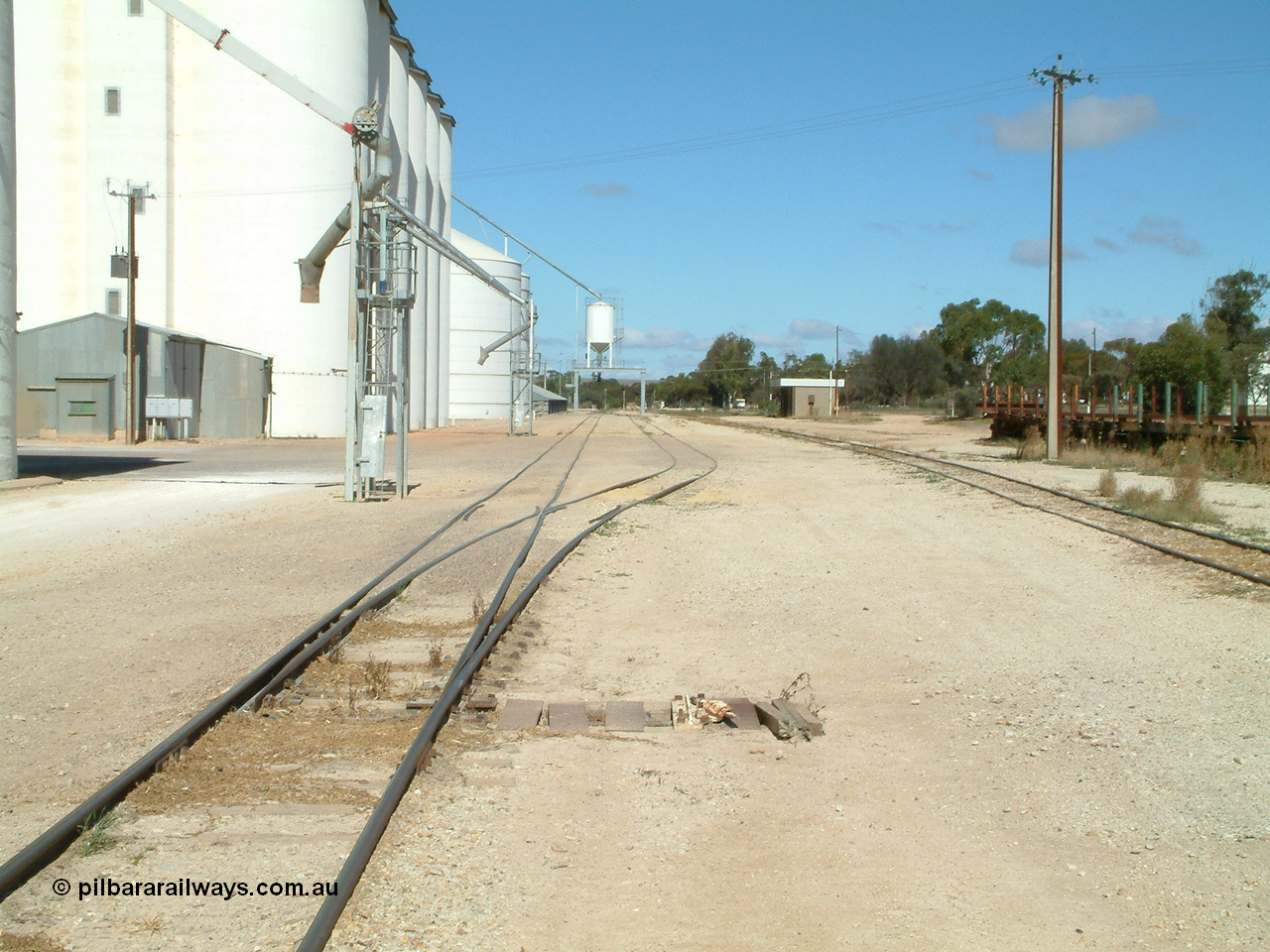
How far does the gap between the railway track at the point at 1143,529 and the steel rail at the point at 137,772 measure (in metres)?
8.83

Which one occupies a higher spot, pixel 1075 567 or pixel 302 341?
pixel 302 341

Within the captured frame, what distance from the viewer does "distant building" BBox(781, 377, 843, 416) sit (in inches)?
3841

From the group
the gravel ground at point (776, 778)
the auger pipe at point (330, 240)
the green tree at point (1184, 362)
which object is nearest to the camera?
the gravel ground at point (776, 778)

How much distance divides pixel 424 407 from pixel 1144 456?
121 feet

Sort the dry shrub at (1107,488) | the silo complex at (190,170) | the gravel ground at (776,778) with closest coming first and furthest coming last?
the gravel ground at (776,778) < the dry shrub at (1107,488) < the silo complex at (190,170)

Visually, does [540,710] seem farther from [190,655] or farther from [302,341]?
[302,341]

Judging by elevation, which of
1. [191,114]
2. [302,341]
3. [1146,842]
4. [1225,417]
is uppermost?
[191,114]

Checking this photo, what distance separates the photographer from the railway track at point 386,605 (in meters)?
4.32

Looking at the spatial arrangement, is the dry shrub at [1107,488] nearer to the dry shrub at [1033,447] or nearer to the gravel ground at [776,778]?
the gravel ground at [776,778]

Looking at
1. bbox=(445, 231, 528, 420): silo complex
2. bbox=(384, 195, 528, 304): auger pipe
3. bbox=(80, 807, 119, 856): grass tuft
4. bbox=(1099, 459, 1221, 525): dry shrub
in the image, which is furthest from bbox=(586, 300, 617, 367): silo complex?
bbox=(80, 807, 119, 856): grass tuft

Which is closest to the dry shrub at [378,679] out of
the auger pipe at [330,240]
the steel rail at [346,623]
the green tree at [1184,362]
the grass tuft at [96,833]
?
the steel rail at [346,623]

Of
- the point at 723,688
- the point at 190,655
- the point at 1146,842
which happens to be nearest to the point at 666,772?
the point at 723,688

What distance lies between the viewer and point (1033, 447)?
32.5 meters

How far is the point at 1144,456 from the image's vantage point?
2877cm
